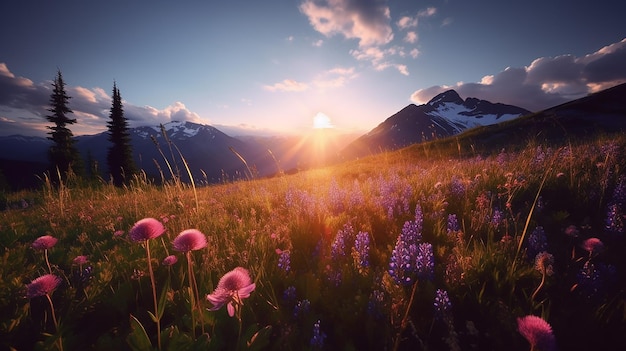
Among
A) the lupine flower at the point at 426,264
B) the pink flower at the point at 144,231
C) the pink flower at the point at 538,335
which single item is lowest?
the lupine flower at the point at 426,264

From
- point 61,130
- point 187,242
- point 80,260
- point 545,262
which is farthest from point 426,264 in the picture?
point 61,130

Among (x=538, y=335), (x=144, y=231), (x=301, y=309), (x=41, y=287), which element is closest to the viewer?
(x=538, y=335)

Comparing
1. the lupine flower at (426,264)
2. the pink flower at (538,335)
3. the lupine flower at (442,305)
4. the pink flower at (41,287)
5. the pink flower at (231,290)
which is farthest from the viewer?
the lupine flower at (426,264)

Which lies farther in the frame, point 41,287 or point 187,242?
point 41,287

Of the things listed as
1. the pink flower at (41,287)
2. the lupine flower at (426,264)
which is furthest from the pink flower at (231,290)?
the lupine flower at (426,264)

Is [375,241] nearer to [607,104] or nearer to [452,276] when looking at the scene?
[452,276]

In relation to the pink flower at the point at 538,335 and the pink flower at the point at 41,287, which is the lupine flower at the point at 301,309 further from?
the pink flower at the point at 41,287

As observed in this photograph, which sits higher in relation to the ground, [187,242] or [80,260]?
[187,242]

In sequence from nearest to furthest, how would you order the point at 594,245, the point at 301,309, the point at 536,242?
the point at 594,245 < the point at 301,309 < the point at 536,242

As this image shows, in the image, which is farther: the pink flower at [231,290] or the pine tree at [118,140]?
the pine tree at [118,140]

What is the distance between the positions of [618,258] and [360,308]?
2248 millimetres

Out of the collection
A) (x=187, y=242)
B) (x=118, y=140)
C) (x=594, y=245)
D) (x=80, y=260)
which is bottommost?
(x=80, y=260)

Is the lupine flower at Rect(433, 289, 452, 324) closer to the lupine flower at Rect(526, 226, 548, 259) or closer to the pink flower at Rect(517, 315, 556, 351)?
the pink flower at Rect(517, 315, 556, 351)

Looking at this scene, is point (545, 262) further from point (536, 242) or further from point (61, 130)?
point (61, 130)
